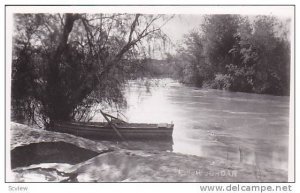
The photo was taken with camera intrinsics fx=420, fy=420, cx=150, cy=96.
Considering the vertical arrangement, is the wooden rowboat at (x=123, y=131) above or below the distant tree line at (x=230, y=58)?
below

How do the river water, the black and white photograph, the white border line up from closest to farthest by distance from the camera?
the white border, the black and white photograph, the river water

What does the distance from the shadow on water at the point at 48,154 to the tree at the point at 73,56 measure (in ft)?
1.34

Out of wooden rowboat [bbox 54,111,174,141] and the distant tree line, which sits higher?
the distant tree line

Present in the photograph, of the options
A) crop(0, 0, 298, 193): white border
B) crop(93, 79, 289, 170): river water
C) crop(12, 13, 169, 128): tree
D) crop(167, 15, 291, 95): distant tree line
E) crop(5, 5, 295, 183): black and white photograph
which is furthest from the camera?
crop(167, 15, 291, 95): distant tree line

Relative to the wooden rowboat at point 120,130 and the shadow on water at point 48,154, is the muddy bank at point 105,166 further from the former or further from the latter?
the wooden rowboat at point 120,130

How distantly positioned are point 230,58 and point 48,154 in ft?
9.65

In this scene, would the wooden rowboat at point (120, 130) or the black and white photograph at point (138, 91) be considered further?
the wooden rowboat at point (120, 130)

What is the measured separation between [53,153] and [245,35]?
298cm

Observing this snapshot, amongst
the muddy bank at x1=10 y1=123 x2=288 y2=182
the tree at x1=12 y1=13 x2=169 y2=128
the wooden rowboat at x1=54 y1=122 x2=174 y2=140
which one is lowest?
the muddy bank at x1=10 y1=123 x2=288 y2=182

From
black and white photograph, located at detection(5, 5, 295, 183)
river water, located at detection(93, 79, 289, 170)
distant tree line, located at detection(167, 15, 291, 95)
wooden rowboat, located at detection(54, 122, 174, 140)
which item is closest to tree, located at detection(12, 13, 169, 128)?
black and white photograph, located at detection(5, 5, 295, 183)

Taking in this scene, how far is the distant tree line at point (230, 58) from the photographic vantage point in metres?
4.36

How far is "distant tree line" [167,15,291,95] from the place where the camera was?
4.36 meters

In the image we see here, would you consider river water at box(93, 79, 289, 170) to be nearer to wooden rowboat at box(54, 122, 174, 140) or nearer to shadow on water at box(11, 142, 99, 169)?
wooden rowboat at box(54, 122, 174, 140)
